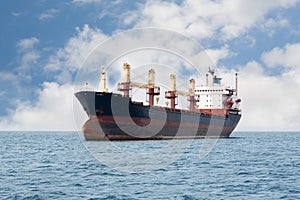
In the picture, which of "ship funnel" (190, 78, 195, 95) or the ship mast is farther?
"ship funnel" (190, 78, 195, 95)

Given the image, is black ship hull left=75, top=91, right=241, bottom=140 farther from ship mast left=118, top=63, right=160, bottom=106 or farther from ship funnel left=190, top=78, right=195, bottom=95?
ship funnel left=190, top=78, right=195, bottom=95

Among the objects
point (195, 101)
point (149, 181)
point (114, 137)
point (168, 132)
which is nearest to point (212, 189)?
point (149, 181)

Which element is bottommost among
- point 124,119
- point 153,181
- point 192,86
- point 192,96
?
point 153,181

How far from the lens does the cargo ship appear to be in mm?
51375

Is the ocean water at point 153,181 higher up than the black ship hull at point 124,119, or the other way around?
the black ship hull at point 124,119

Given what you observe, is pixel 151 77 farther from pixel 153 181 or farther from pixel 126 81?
Result: pixel 153 181

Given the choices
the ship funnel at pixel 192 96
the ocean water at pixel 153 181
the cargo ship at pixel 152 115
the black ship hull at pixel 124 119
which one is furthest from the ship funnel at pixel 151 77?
the ocean water at pixel 153 181

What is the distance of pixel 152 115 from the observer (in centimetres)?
5606

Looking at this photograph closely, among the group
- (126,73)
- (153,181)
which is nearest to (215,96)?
(126,73)

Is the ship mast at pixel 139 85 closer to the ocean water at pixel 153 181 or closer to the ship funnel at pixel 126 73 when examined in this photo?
the ship funnel at pixel 126 73

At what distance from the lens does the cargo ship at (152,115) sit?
51.4 metres

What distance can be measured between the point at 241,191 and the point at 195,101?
68.1m

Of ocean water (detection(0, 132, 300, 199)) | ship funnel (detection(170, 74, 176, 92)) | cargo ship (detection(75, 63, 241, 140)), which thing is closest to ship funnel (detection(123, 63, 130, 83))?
cargo ship (detection(75, 63, 241, 140))

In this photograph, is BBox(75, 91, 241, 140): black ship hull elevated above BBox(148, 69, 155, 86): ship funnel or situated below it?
below
